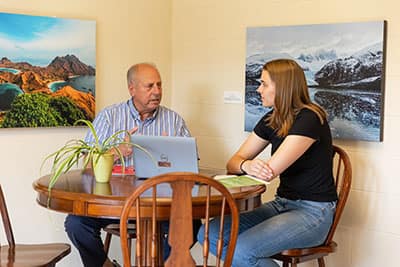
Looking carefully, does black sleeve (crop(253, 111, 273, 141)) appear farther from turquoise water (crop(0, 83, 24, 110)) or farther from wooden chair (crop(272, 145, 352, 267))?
turquoise water (crop(0, 83, 24, 110))

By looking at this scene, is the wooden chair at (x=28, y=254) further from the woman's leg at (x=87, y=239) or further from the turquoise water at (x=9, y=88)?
the turquoise water at (x=9, y=88)

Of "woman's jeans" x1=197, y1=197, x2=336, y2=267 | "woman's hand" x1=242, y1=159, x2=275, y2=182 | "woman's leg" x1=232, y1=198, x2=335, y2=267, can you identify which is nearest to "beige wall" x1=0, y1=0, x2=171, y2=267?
"woman's jeans" x1=197, y1=197, x2=336, y2=267

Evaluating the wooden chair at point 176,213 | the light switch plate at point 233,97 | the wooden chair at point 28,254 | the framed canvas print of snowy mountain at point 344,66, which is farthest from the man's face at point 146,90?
the wooden chair at point 176,213

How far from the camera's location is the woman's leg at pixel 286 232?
2619 millimetres

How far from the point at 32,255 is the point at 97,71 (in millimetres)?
1434

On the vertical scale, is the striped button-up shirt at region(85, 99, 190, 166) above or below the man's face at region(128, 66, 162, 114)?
below

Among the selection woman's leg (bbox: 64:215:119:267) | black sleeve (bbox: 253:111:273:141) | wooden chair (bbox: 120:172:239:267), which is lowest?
woman's leg (bbox: 64:215:119:267)

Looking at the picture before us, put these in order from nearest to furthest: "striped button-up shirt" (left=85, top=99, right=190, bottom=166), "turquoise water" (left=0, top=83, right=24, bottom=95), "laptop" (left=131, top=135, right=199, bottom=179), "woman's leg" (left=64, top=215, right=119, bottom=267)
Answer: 1. "laptop" (left=131, top=135, right=199, bottom=179)
2. "woman's leg" (left=64, top=215, right=119, bottom=267)
3. "turquoise water" (left=0, top=83, right=24, bottom=95)
4. "striped button-up shirt" (left=85, top=99, right=190, bottom=166)

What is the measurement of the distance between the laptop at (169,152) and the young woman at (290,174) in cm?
35

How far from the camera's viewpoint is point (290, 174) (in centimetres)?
290

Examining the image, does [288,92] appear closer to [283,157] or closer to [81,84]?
[283,157]

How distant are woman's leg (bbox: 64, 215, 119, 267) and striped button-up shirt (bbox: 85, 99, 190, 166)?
18.6 inches

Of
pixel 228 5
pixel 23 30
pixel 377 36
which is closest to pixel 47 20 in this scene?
pixel 23 30

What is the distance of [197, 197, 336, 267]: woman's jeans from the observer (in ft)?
8.61
